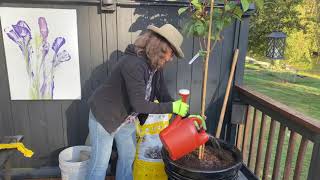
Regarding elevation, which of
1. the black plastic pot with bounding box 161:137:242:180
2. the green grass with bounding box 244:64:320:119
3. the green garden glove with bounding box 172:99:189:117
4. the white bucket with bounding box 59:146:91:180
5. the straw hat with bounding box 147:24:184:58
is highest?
the straw hat with bounding box 147:24:184:58

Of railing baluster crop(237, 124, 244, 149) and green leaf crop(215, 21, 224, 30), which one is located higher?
green leaf crop(215, 21, 224, 30)

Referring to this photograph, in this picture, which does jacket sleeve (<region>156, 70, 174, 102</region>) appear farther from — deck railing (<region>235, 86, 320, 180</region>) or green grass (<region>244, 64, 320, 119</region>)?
green grass (<region>244, 64, 320, 119</region>)

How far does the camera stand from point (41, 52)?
2246mm

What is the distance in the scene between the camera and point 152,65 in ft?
5.34

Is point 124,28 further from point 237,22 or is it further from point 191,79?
point 237,22

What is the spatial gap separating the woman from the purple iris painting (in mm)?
713

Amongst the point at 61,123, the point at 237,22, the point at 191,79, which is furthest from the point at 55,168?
the point at 237,22

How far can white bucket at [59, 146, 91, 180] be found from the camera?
216cm

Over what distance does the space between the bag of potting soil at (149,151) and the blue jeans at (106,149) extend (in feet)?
0.21

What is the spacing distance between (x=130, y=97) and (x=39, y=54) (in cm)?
111

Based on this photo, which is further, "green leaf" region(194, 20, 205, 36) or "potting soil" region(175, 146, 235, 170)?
"green leaf" region(194, 20, 205, 36)

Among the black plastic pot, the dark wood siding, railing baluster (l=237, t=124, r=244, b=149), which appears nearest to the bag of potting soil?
the black plastic pot

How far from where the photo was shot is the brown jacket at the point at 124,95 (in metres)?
1.56

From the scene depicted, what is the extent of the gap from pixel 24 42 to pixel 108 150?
3.81 feet
